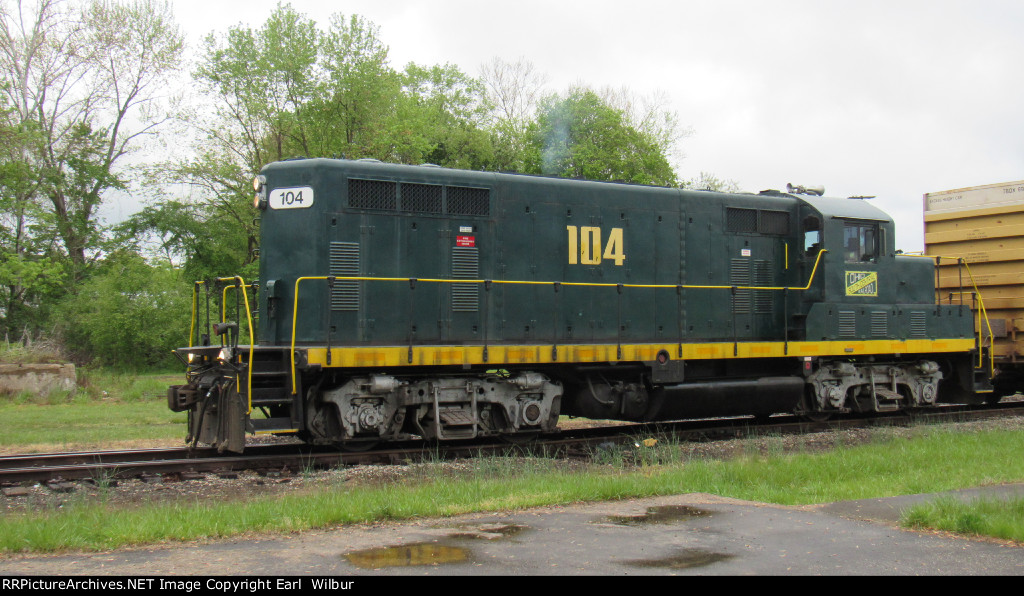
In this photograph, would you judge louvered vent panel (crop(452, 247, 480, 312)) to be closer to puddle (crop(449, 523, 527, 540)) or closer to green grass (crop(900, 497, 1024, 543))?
puddle (crop(449, 523, 527, 540))

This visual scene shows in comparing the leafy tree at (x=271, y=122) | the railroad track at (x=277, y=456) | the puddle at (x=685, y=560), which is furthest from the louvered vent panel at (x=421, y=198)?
the leafy tree at (x=271, y=122)

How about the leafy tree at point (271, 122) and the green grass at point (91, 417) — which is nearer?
the green grass at point (91, 417)

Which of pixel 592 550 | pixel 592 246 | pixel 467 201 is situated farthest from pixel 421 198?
pixel 592 550

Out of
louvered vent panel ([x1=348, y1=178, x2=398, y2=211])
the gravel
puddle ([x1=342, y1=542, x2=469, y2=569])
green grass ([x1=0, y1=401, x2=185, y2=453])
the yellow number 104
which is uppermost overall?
louvered vent panel ([x1=348, y1=178, x2=398, y2=211])

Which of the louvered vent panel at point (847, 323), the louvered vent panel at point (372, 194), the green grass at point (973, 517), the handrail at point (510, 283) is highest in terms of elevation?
the louvered vent panel at point (372, 194)

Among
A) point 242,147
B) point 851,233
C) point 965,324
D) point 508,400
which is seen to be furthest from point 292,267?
point 242,147

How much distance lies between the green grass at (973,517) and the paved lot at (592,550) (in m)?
0.17

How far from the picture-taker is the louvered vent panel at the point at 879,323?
1400 centimetres

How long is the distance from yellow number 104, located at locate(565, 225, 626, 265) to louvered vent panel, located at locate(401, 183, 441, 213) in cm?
207

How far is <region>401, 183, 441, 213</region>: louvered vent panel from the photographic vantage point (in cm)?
1085

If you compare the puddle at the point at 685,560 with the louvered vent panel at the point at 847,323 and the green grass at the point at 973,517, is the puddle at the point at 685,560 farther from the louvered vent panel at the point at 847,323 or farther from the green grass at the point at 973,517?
the louvered vent panel at the point at 847,323

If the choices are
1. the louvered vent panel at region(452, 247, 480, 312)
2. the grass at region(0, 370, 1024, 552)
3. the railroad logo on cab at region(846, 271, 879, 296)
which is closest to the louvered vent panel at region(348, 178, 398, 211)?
the louvered vent panel at region(452, 247, 480, 312)

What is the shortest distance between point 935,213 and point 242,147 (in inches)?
1080

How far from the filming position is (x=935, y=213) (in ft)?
55.4
